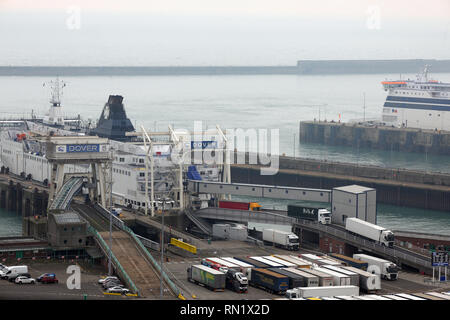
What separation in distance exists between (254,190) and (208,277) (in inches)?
519

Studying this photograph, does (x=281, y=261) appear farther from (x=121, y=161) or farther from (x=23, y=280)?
(x=121, y=161)

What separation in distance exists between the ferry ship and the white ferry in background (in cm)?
4183

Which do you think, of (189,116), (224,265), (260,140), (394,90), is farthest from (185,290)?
(189,116)

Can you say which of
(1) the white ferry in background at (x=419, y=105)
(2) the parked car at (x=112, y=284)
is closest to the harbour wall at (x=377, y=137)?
(1) the white ferry in background at (x=419, y=105)

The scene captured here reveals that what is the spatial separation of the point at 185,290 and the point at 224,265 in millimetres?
2285

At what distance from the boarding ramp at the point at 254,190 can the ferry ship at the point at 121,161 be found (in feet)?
2.49

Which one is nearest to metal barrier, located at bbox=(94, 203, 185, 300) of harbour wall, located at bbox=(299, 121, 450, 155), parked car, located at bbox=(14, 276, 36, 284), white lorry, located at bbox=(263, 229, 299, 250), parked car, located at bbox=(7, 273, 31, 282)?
parked car, located at bbox=(7, 273, 31, 282)

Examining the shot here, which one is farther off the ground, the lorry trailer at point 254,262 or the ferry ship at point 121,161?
the ferry ship at point 121,161

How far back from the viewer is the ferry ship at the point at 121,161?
39250 mm

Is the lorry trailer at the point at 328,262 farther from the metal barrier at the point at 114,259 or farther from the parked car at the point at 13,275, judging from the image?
the parked car at the point at 13,275

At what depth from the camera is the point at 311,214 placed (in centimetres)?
3456

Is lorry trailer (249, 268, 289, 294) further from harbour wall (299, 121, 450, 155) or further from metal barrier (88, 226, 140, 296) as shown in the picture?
harbour wall (299, 121, 450, 155)

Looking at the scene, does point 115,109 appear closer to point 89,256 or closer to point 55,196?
point 55,196

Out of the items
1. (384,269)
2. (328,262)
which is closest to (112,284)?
(328,262)
